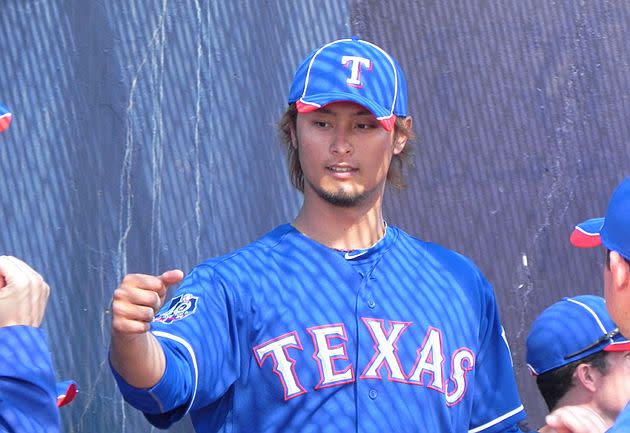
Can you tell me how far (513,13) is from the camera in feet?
11.5

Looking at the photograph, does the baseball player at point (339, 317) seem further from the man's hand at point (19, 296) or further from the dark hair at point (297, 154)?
the man's hand at point (19, 296)

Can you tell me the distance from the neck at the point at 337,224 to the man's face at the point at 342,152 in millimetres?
26

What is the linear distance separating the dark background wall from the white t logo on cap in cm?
86

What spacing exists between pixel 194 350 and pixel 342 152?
551mm

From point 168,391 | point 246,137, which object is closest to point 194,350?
point 168,391

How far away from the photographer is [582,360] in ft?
8.68

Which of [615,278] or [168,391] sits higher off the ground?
[615,278]

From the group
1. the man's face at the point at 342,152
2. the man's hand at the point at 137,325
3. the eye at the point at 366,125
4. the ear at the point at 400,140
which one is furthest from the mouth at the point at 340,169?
the man's hand at the point at 137,325

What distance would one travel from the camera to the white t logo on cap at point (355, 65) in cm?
241

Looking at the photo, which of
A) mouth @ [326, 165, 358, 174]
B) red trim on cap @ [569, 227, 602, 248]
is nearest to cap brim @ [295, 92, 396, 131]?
mouth @ [326, 165, 358, 174]

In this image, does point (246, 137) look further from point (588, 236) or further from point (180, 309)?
point (180, 309)

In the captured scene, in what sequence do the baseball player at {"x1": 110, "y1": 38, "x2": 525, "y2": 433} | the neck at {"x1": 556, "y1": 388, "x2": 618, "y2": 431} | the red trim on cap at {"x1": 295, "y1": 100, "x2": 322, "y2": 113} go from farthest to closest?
1. the neck at {"x1": 556, "y1": 388, "x2": 618, "y2": 431}
2. the red trim on cap at {"x1": 295, "y1": 100, "x2": 322, "y2": 113}
3. the baseball player at {"x1": 110, "y1": 38, "x2": 525, "y2": 433}

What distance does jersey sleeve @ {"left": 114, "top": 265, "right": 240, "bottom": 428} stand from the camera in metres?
1.96

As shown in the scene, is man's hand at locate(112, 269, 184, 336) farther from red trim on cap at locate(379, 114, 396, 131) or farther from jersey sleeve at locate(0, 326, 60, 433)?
red trim on cap at locate(379, 114, 396, 131)
